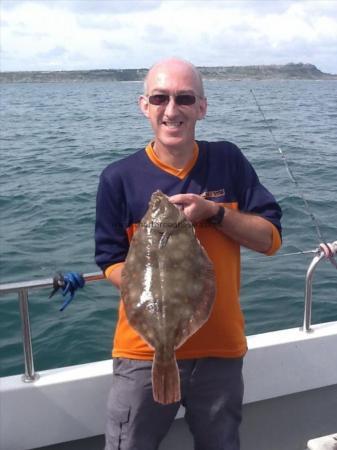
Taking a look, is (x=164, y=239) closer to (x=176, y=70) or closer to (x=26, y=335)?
(x=176, y=70)

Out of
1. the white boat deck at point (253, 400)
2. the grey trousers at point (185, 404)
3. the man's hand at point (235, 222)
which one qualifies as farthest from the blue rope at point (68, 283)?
the man's hand at point (235, 222)

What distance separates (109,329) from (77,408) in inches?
95.5

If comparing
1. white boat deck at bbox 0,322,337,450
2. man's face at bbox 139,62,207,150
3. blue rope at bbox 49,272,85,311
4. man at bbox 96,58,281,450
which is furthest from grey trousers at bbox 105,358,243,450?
man's face at bbox 139,62,207,150

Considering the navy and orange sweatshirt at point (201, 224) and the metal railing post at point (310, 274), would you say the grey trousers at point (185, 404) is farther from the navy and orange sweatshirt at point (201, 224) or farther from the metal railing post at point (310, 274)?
the metal railing post at point (310, 274)

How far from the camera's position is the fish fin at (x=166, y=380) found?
237 cm

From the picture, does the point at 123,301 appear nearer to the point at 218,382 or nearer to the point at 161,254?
the point at 161,254

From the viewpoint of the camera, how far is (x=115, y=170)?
2.73m

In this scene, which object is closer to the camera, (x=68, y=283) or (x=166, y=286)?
(x=166, y=286)

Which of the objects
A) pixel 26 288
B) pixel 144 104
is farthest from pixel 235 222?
pixel 26 288

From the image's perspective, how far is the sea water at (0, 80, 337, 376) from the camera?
5.84 metres

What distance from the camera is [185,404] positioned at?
2.71 metres

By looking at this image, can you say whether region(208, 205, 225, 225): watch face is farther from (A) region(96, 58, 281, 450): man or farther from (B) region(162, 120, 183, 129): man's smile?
(B) region(162, 120, 183, 129): man's smile

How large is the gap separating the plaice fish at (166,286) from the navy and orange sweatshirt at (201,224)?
183 millimetres

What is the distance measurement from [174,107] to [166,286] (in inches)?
31.3
